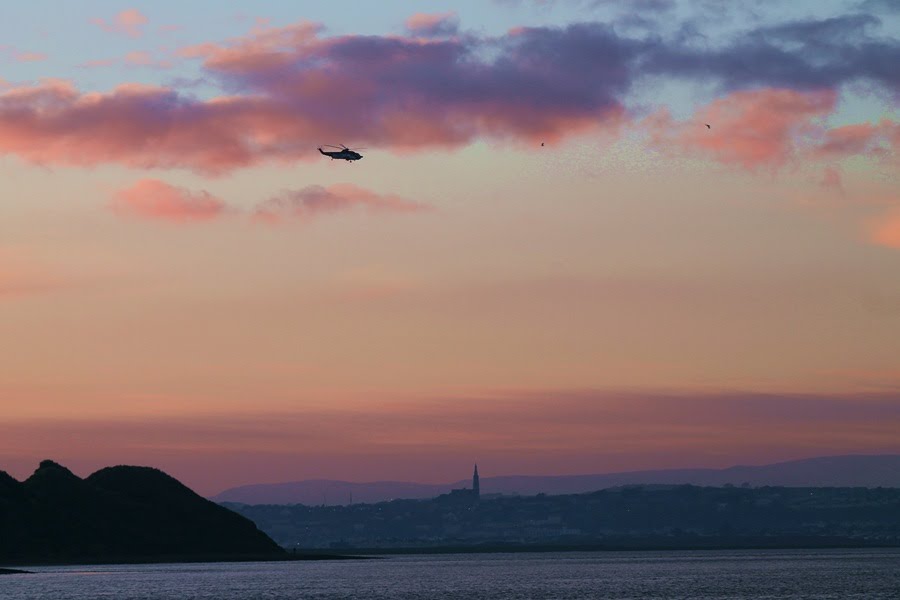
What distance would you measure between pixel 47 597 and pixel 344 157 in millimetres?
68134

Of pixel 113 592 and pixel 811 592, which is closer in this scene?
pixel 811 592

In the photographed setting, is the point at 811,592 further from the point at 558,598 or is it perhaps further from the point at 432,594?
the point at 432,594

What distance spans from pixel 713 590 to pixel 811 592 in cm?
1430

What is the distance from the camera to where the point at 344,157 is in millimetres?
181500

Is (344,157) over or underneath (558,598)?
over

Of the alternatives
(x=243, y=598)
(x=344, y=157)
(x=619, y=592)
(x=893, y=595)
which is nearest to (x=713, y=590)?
(x=619, y=592)

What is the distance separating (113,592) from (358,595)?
35588mm

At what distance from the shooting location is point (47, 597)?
18212 centimetres

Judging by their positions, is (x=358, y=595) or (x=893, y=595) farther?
(x=358, y=595)

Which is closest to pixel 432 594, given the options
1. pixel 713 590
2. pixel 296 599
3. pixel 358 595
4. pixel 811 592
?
pixel 358 595

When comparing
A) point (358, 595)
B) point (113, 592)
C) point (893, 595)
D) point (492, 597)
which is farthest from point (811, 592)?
point (113, 592)

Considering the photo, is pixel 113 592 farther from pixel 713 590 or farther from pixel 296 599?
pixel 713 590

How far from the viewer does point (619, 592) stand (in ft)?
629

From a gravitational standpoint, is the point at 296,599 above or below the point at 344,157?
below
